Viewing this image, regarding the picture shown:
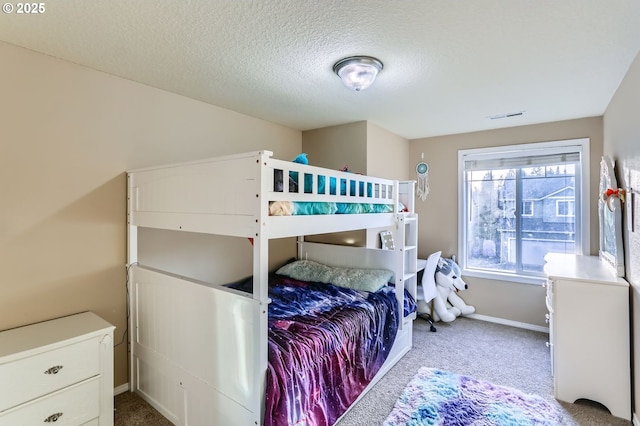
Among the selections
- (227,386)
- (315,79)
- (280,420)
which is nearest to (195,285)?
(227,386)

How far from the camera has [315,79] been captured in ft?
7.79

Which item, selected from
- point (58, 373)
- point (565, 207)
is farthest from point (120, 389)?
point (565, 207)

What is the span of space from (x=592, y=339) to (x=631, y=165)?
4.05 ft

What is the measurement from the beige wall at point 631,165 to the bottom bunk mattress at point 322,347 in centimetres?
159

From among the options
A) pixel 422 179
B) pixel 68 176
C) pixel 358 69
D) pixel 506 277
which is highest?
pixel 358 69

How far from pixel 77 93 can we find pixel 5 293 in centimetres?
134

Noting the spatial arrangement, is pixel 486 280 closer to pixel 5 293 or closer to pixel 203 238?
pixel 203 238

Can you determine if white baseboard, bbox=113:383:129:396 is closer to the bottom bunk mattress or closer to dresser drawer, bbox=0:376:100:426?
dresser drawer, bbox=0:376:100:426

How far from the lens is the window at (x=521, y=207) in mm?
3410

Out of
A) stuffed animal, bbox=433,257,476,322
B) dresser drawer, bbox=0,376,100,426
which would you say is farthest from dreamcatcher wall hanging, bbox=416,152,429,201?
dresser drawer, bbox=0,376,100,426

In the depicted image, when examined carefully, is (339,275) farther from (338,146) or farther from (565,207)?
(565,207)

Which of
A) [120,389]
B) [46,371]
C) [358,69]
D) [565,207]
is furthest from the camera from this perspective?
[565,207]

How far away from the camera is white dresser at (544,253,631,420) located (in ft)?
6.88

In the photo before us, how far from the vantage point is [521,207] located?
371cm
